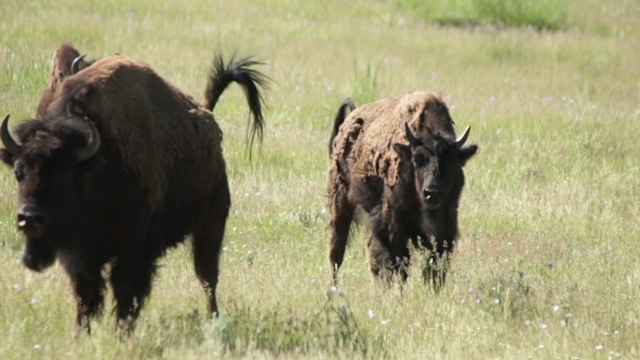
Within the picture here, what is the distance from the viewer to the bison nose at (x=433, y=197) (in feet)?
28.9

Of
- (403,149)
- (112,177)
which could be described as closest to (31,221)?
(112,177)

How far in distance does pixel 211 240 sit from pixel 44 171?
2.11m

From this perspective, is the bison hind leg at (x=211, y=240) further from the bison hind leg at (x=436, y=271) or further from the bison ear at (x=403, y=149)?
the bison hind leg at (x=436, y=271)

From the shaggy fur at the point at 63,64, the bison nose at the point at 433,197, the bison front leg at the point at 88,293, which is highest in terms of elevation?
the shaggy fur at the point at 63,64

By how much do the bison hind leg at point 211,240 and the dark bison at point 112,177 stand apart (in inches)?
4.3

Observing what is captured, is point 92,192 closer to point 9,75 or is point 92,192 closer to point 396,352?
point 396,352

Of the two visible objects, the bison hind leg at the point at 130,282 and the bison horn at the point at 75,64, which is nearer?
the bison hind leg at the point at 130,282

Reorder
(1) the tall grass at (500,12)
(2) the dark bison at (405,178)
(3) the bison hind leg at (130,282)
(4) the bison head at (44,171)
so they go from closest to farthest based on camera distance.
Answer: (4) the bison head at (44,171), (3) the bison hind leg at (130,282), (2) the dark bison at (405,178), (1) the tall grass at (500,12)

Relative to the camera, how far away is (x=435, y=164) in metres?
9.01

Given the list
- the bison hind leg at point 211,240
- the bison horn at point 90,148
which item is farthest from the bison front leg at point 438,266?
the bison horn at point 90,148

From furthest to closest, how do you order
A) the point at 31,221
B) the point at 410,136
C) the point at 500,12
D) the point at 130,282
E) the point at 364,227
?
1. the point at 500,12
2. the point at 364,227
3. the point at 410,136
4. the point at 130,282
5. the point at 31,221

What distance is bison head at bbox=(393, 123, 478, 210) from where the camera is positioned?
29.2 feet

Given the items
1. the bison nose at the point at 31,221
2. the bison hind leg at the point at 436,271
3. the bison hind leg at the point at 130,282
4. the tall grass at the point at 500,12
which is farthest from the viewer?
the tall grass at the point at 500,12

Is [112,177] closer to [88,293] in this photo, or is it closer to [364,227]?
[88,293]
